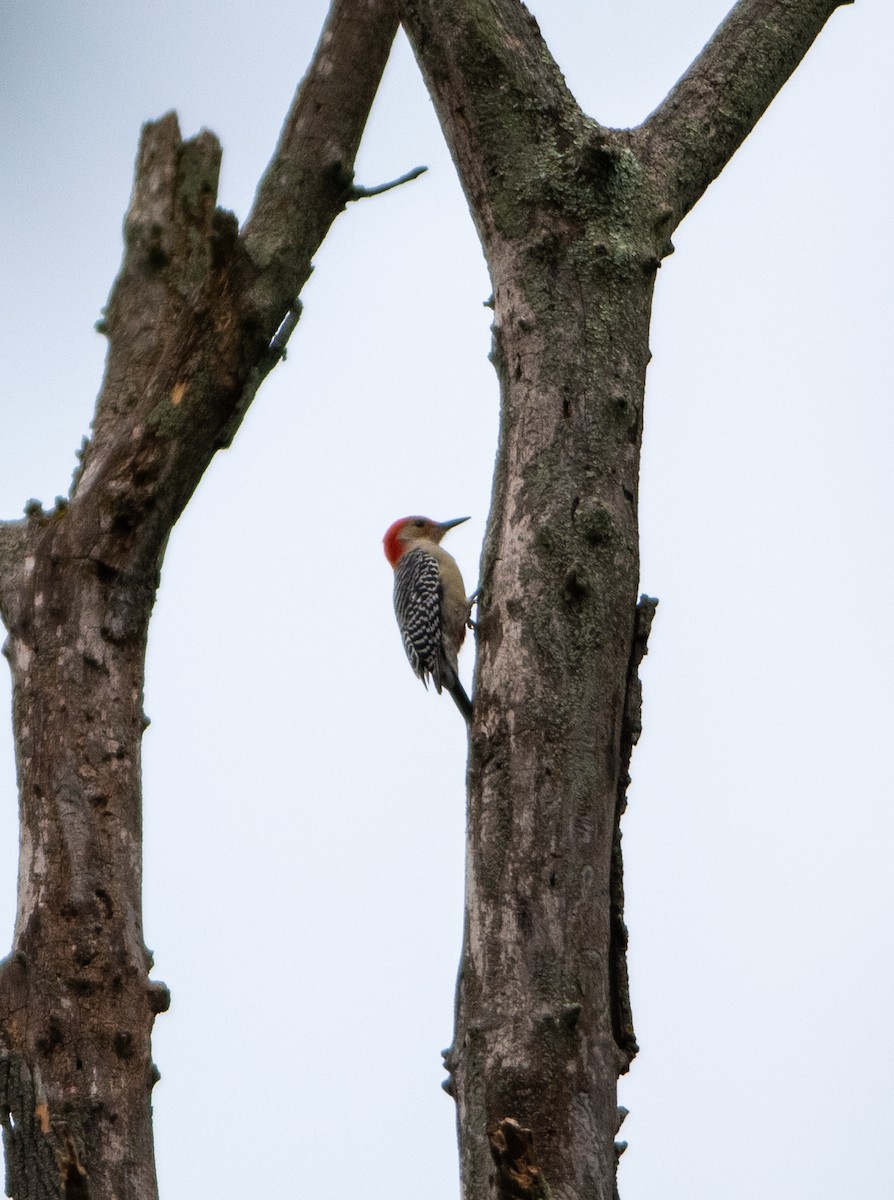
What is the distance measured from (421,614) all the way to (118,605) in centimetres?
325

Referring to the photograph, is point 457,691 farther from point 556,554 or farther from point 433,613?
point 556,554

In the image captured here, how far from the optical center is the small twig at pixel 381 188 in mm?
5938

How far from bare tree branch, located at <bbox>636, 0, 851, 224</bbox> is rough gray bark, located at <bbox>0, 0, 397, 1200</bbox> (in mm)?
1466

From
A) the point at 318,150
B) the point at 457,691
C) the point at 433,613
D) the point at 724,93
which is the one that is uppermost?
the point at 318,150

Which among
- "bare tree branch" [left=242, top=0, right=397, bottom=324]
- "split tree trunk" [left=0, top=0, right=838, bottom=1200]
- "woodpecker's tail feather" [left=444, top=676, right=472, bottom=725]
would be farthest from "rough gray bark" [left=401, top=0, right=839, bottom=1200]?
"woodpecker's tail feather" [left=444, top=676, right=472, bottom=725]

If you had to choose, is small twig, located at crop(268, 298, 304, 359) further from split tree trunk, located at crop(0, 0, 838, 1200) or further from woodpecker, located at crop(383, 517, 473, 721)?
woodpecker, located at crop(383, 517, 473, 721)

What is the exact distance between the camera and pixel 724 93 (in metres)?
4.41

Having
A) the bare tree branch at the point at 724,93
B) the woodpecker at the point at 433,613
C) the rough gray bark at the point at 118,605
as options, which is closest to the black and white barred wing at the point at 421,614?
the woodpecker at the point at 433,613

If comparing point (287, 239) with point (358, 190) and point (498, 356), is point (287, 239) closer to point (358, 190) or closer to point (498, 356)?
point (358, 190)

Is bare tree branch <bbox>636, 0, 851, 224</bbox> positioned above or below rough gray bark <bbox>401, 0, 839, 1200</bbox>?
above

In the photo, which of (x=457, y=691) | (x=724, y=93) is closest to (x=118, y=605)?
(x=724, y=93)

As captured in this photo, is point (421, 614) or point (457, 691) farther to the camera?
point (421, 614)

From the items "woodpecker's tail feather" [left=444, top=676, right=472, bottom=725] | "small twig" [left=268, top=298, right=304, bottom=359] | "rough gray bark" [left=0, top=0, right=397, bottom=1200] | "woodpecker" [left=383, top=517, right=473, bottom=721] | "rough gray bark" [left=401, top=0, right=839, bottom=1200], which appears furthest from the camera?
"woodpecker" [left=383, top=517, right=473, bottom=721]

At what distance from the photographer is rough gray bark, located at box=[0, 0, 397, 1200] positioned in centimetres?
416
